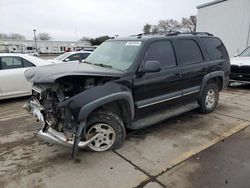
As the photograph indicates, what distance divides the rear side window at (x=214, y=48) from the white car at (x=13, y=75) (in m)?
5.35

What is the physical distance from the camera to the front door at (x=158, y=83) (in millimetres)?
3902

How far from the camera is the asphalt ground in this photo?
2922 mm

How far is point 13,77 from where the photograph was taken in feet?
22.4

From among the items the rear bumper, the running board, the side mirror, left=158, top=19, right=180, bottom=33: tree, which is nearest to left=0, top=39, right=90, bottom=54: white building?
left=158, top=19, right=180, bottom=33: tree

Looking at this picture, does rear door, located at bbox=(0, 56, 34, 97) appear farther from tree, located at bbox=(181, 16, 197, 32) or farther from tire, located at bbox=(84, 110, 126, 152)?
tree, located at bbox=(181, 16, 197, 32)

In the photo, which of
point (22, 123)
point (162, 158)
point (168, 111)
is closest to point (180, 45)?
point (168, 111)

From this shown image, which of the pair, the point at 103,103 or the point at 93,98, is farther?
Answer: the point at 103,103

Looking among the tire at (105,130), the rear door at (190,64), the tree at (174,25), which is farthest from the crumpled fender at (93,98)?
the tree at (174,25)

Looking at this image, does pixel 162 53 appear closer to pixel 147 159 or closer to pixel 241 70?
pixel 147 159

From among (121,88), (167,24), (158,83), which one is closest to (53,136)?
(121,88)

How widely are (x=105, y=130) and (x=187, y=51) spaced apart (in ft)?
8.29

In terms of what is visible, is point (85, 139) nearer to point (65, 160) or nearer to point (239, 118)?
point (65, 160)

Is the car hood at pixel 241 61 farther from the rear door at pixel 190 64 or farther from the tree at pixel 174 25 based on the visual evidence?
the tree at pixel 174 25

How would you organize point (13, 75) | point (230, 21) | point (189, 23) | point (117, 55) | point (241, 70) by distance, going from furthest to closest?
1. point (189, 23)
2. point (230, 21)
3. point (241, 70)
4. point (13, 75)
5. point (117, 55)
